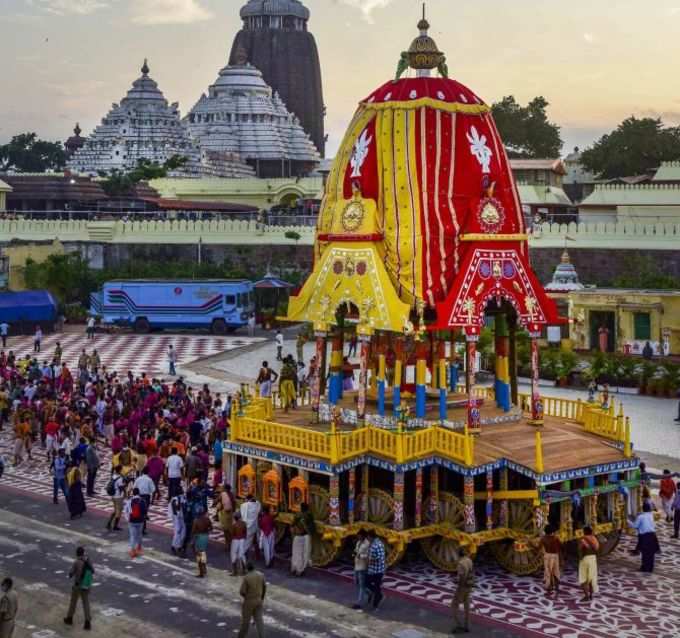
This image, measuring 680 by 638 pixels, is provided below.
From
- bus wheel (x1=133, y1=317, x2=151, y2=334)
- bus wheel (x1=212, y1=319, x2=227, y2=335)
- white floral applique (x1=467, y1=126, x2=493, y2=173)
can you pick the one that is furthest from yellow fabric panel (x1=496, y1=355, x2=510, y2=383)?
bus wheel (x1=133, y1=317, x2=151, y2=334)

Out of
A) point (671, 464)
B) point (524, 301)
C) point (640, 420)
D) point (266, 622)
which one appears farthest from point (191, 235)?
point (266, 622)

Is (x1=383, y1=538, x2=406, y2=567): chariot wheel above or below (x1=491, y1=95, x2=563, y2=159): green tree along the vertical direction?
below

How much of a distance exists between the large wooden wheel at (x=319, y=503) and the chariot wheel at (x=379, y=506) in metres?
0.44

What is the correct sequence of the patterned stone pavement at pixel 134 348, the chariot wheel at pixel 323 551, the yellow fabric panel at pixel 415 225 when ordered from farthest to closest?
1. the patterned stone pavement at pixel 134 348
2. the yellow fabric panel at pixel 415 225
3. the chariot wheel at pixel 323 551

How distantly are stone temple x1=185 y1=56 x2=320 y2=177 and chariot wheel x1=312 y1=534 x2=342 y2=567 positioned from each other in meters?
62.3

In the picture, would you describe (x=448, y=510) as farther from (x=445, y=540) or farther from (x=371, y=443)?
(x=371, y=443)

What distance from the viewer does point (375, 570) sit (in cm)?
1487

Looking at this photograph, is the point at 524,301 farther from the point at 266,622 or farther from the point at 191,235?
the point at 191,235

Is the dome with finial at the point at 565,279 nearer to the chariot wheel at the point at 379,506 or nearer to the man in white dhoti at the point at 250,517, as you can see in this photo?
the chariot wheel at the point at 379,506

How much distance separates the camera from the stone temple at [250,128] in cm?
7969

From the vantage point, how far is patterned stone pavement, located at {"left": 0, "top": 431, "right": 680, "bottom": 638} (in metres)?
14.3

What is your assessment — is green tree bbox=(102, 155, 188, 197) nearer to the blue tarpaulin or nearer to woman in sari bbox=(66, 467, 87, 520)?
the blue tarpaulin

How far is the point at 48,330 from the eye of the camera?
149 ft

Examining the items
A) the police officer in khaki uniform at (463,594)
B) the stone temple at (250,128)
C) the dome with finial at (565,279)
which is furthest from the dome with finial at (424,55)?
the stone temple at (250,128)
